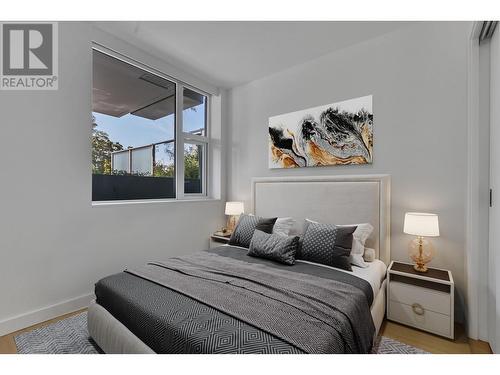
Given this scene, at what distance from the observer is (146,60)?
9.44 ft

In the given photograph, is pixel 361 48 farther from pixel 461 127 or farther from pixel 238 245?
pixel 238 245

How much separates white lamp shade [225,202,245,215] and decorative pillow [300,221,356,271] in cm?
135

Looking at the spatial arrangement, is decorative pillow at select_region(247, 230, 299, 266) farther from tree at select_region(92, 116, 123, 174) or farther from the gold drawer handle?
tree at select_region(92, 116, 123, 174)

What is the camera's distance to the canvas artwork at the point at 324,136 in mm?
2639

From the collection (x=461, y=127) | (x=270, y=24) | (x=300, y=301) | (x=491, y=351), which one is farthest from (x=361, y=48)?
(x=491, y=351)

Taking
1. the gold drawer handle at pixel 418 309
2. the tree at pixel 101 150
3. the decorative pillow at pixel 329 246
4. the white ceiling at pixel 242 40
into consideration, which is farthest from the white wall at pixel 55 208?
the gold drawer handle at pixel 418 309

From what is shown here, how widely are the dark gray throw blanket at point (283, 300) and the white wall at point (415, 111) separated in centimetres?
121

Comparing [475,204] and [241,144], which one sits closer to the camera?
[475,204]

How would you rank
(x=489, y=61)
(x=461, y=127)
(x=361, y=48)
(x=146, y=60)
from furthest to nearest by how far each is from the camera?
(x=146, y=60) → (x=361, y=48) → (x=461, y=127) → (x=489, y=61)

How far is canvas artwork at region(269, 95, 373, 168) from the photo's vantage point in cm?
264

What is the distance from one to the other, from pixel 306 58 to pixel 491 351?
3.20m

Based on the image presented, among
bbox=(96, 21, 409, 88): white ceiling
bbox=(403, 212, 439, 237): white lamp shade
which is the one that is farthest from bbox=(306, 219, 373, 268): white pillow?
bbox=(96, 21, 409, 88): white ceiling

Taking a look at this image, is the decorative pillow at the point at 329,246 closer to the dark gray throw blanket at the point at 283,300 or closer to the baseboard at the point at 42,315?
the dark gray throw blanket at the point at 283,300

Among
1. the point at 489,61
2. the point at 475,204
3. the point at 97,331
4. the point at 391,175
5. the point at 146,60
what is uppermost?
the point at 146,60
